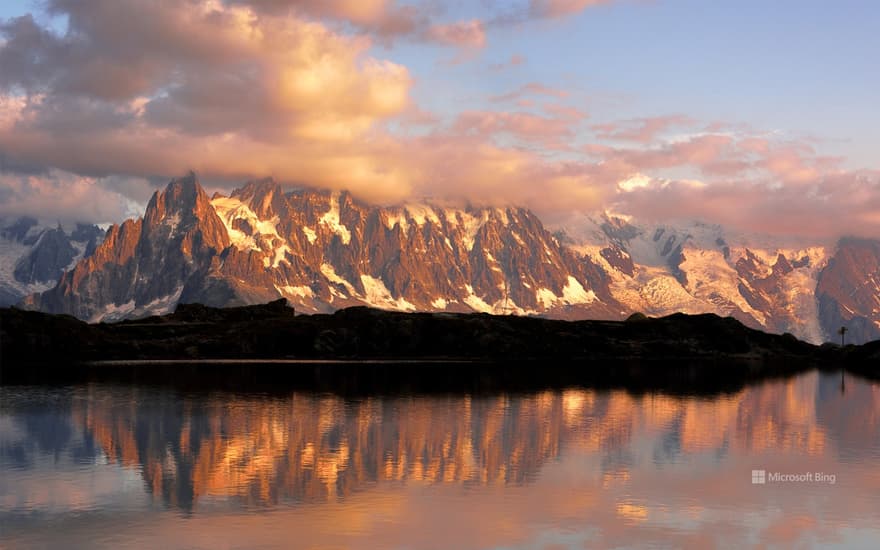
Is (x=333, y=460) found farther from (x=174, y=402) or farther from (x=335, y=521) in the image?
(x=174, y=402)

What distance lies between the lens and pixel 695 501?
235 ft

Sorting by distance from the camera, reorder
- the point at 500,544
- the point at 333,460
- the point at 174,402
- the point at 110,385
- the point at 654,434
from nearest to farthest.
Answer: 1. the point at 500,544
2. the point at 333,460
3. the point at 654,434
4. the point at 174,402
5. the point at 110,385

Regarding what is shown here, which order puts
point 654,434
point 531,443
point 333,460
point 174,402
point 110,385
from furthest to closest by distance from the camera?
point 110,385, point 174,402, point 654,434, point 531,443, point 333,460

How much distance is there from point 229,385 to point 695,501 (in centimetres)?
Answer: 12067

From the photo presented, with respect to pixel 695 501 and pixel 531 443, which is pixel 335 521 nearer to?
pixel 695 501

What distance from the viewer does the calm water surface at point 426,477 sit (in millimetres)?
60938

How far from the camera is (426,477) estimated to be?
79.8 metres

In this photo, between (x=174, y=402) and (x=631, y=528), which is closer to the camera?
(x=631, y=528)

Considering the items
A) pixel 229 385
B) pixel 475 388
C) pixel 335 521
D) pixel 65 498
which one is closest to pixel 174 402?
pixel 229 385

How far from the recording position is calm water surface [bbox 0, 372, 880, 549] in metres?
60.9

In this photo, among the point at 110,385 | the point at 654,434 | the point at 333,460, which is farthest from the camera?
the point at 110,385

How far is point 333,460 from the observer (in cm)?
8681

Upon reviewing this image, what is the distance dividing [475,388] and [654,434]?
230ft

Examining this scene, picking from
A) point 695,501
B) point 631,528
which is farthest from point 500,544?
point 695,501
